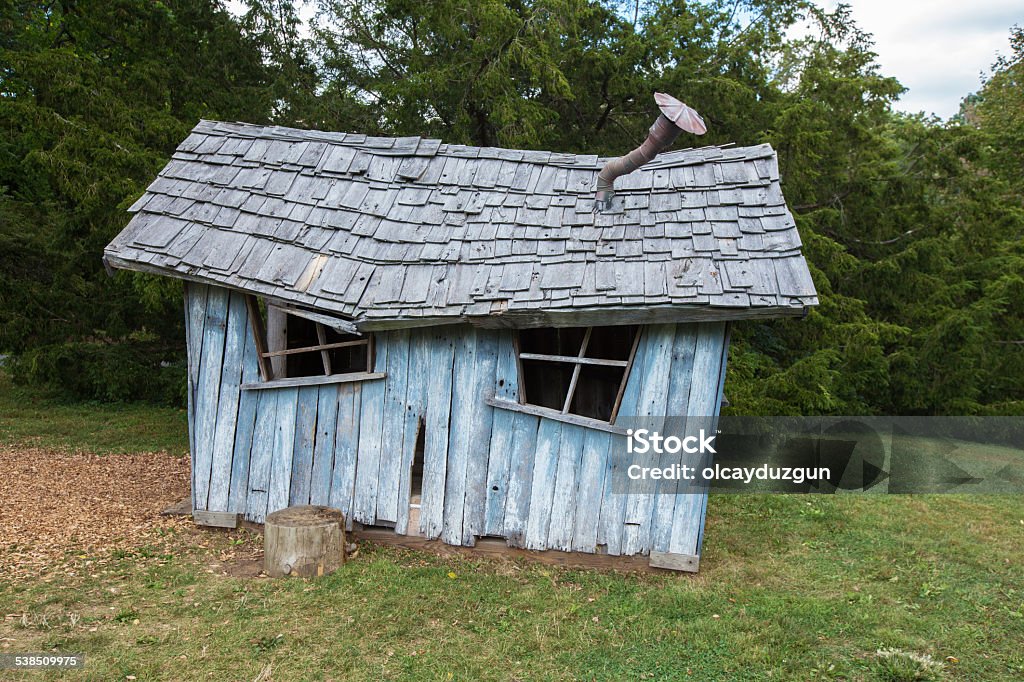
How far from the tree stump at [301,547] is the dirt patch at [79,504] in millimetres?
1394

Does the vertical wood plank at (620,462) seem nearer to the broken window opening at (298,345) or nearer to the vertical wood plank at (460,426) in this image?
the vertical wood plank at (460,426)

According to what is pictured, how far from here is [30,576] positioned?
6355 mm

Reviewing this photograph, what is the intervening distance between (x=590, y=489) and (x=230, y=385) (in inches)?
139

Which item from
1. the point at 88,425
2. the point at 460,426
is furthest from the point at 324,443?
the point at 88,425

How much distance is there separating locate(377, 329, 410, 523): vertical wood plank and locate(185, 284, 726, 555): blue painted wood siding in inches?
0.4

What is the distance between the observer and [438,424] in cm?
697

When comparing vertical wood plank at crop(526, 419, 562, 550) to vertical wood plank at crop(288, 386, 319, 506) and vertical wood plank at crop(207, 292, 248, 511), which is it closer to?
vertical wood plank at crop(288, 386, 319, 506)

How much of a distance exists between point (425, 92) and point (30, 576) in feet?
31.1

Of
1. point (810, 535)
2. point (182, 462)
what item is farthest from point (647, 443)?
point (182, 462)

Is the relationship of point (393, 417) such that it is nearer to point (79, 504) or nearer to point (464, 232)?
point (464, 232)

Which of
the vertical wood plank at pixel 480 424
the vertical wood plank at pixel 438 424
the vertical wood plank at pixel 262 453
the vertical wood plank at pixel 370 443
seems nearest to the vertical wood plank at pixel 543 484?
the vertical wood plank at pixel 480 424

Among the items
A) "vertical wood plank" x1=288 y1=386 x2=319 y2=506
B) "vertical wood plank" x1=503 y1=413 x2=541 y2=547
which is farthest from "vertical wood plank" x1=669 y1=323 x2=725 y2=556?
"vertical wood plank" x1=288 y1=386 x2=319 y2=506

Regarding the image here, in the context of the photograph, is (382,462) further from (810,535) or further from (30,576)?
(810,535)

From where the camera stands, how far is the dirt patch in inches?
275
